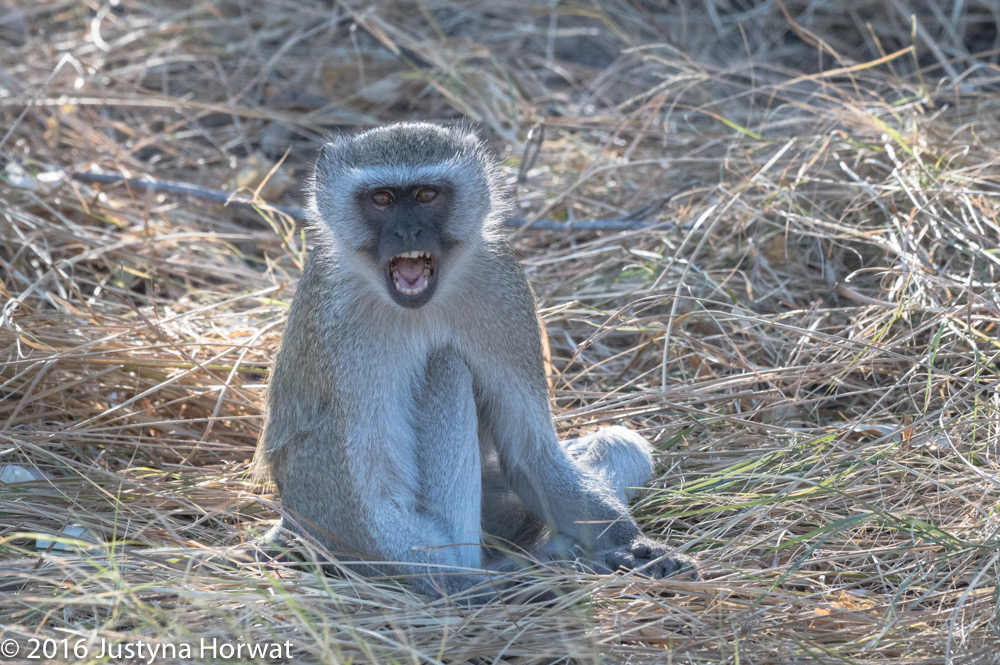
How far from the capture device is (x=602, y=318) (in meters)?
5.11

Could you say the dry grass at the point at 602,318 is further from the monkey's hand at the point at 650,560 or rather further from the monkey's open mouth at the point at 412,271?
the monkey's open mouth at the point at 412,271

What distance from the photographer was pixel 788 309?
5.10 m

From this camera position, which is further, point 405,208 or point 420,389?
point 420,389

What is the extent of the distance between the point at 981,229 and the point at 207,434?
3753 millimetres

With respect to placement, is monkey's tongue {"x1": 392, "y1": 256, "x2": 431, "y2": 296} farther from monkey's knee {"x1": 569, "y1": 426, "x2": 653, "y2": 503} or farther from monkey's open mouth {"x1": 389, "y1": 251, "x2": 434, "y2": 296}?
monkey's knee {"x1": 569, "y1": 426, "x2": 653, "y2": 503}

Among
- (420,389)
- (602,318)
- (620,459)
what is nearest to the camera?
(420,389)

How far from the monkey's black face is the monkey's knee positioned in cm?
105

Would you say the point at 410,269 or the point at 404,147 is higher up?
the point at 404,147

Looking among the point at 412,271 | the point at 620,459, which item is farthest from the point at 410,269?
the point at 620,459

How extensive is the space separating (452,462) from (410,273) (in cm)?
72

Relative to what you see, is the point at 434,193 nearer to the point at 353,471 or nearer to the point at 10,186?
the point at 353,471

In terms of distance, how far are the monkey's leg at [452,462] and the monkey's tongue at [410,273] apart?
0.36 meters

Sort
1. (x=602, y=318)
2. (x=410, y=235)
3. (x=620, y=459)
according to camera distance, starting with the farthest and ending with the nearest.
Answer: (x=602, y=318), (x=620, y=459), (x=410, y=235)

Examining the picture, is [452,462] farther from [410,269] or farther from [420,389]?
[410,269]
